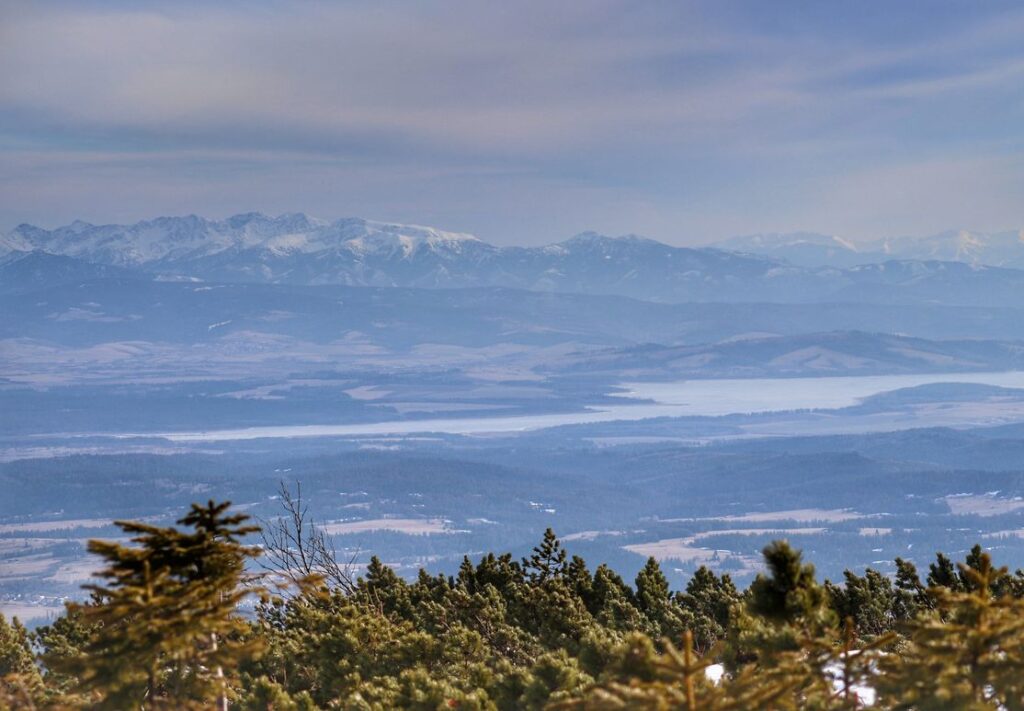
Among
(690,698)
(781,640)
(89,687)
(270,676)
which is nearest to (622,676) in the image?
(781,640)

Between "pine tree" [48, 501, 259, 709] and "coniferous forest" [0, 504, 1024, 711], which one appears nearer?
"coniferous forest" [0, 504, 1024, 711]

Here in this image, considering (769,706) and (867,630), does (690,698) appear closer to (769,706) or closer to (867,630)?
(769,706)

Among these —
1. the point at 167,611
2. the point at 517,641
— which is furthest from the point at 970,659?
the point at 517,641

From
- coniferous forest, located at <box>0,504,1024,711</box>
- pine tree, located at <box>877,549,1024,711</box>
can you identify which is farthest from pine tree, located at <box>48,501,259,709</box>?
pine tree, located at <box>877,549,1024,711</box>

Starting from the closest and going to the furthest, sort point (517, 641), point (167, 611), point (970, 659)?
point (970, 659)
point (167, 611)
point (517, 641)

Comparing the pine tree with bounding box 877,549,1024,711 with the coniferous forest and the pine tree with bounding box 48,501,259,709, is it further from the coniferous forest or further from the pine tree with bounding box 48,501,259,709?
the pine tree with bounding box 48,501,259,709

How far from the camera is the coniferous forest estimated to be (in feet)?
78.0

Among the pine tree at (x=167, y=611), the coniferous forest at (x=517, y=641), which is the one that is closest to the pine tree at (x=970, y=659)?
the coniferous forest at (x=517, y=641)

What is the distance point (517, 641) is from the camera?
49.5 metres

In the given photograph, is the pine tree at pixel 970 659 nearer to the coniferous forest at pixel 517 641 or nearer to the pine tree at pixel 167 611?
the coniferous forest at pixel 517 641

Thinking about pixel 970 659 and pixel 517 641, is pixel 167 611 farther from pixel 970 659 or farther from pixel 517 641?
pixel 517 641

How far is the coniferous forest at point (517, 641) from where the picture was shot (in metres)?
23.8

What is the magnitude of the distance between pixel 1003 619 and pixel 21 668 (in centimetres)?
3701

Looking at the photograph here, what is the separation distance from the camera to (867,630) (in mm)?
52406
